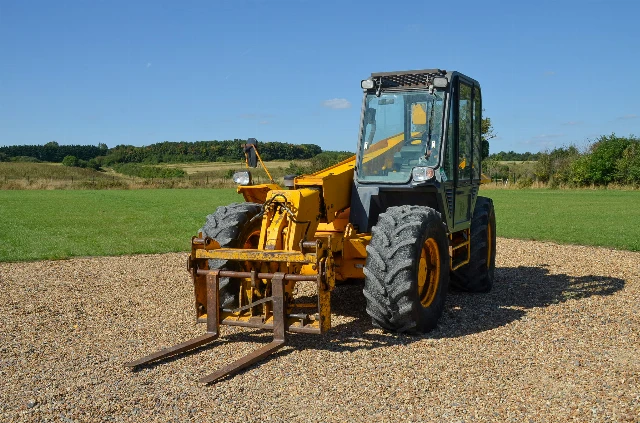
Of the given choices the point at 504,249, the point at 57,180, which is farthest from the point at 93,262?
the point at 57,180

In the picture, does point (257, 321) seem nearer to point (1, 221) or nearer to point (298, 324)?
point (298, 324)

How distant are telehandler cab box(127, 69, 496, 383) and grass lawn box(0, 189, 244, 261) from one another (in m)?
7.95

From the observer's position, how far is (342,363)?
6230 millimetres

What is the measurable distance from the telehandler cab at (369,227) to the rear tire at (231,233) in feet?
0.04

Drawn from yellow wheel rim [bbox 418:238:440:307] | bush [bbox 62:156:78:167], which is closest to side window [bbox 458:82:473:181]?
yellow wheel rim [bbox 418:238:440:307]

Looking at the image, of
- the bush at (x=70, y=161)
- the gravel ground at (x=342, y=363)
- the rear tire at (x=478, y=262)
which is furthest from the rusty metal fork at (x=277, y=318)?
the bush at (x=70, y=161)

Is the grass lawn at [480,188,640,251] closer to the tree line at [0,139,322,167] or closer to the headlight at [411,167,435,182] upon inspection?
the headlight at [411,167,435,182]

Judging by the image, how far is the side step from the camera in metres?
5.92


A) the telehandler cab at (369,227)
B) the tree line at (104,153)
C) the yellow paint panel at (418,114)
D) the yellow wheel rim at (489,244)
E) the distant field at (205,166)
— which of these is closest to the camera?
the telehandler cab at (369,227)

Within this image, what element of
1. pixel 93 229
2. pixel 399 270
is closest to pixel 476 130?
pixel 399 270

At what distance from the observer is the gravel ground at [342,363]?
508cm

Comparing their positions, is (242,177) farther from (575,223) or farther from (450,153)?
(575,223)

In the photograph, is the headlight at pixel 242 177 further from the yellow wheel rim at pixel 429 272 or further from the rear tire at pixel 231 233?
the yellow wheel rim at pixel 429 272

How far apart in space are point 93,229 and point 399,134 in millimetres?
15218
